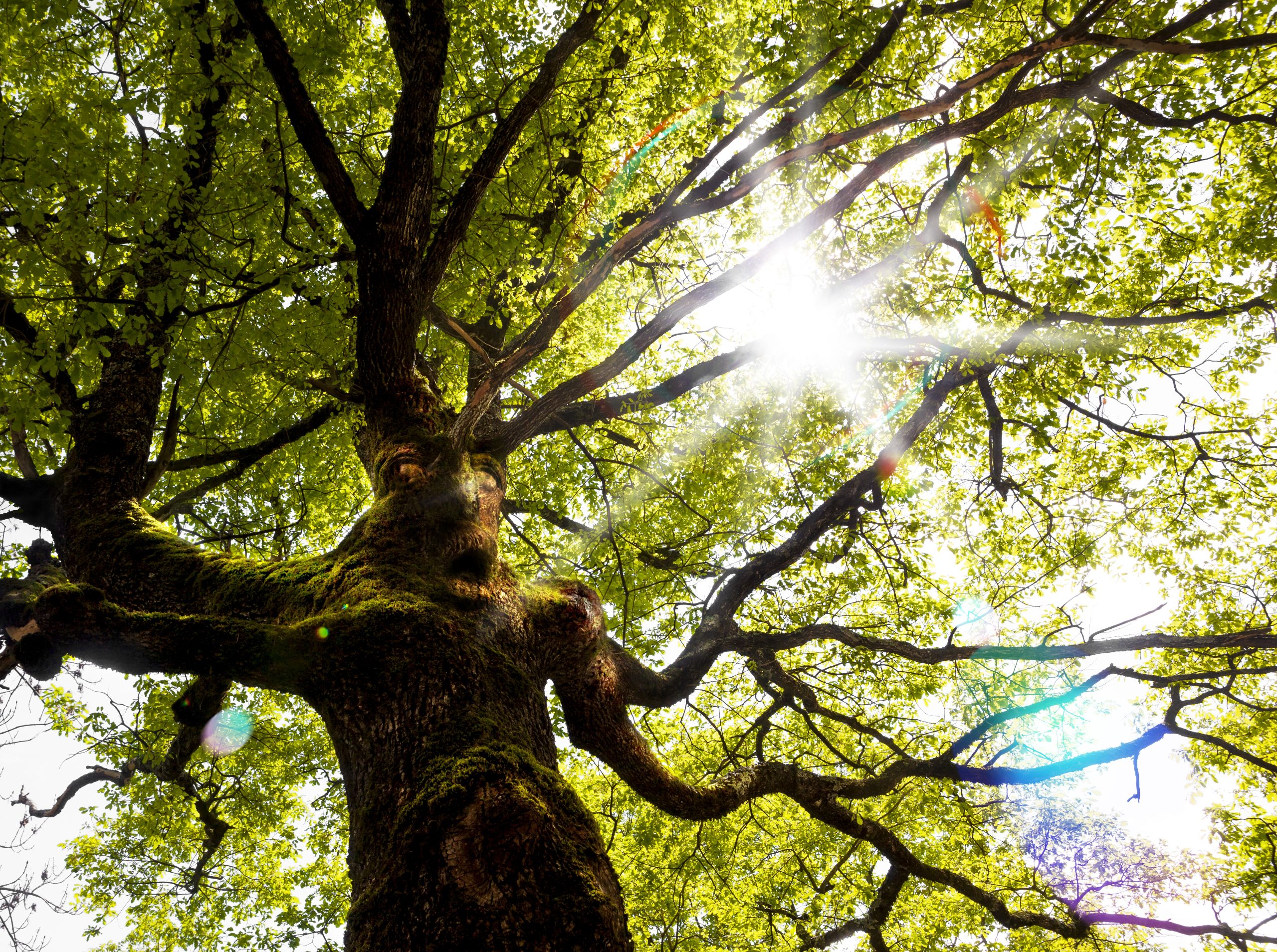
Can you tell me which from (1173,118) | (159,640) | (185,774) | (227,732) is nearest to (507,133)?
(159,640)

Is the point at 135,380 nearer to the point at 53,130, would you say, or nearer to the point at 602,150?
the point at 53,130

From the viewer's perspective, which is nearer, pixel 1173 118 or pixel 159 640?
pixel 159 640

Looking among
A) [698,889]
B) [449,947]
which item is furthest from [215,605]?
[698,889]

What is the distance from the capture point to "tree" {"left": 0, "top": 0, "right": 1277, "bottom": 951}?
3443 millimetres

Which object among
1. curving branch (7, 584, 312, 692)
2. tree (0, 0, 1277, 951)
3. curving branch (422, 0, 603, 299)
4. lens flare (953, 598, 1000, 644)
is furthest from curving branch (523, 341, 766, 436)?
lens flare (953, 598, 1000, 644)

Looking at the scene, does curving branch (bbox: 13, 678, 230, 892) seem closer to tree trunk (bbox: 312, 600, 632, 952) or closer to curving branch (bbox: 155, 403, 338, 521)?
curving branch (bbox: 155, 403, 338, 521)

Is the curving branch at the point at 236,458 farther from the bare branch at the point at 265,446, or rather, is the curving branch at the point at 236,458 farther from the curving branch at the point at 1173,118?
the curving branch at the point at 1173,118

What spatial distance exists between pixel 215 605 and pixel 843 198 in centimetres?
471

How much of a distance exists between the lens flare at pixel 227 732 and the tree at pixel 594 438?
15.9 inches

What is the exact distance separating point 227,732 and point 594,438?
616cm

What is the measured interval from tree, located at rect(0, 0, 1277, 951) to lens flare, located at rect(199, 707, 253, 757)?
1.33 ft

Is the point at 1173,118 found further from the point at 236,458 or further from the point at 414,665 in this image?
the point at 236,458

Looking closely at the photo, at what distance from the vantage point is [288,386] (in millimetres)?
7020

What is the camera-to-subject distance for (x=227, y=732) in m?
8.17
